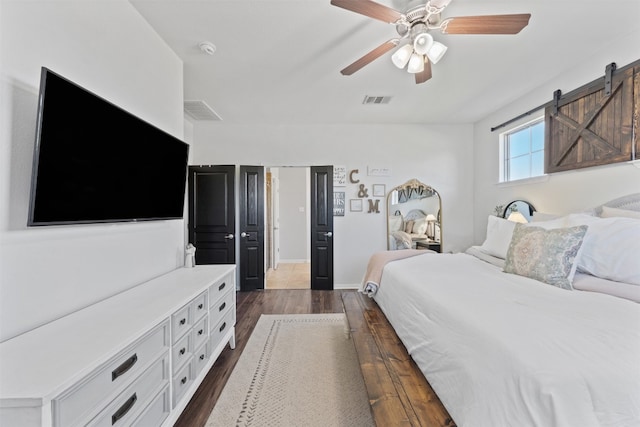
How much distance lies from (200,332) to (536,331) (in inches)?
74.9

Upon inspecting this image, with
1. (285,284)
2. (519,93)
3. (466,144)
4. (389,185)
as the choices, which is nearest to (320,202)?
(389,185)

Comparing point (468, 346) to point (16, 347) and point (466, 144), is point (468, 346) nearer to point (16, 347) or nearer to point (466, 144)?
point (16, 347)

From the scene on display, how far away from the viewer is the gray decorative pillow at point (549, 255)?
1767 millimetres

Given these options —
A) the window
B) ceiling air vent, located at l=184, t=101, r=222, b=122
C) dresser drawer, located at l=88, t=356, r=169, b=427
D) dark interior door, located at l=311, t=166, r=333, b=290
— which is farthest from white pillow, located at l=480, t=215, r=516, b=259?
ceiling air vent, located at l=184, t=101, r=222, b=122

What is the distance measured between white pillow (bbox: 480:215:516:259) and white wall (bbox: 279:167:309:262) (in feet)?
14.1

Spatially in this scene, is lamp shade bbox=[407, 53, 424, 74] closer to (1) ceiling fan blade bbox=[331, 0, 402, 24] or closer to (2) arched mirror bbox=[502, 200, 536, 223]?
(1) ceiling fan blade bbox=[331, 0, 402, 24]

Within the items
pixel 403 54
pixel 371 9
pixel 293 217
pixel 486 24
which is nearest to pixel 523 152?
pixel 486 24

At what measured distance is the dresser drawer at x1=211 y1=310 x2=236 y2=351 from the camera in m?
2.08

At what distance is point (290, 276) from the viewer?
5.26 m

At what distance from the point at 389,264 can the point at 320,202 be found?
200 centimetres

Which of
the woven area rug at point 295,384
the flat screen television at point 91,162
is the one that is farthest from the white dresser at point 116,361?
the flat screen television at point 91,162

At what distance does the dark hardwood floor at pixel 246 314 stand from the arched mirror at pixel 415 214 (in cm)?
150

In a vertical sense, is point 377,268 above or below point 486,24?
below

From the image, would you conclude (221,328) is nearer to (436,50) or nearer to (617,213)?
→ (436,50)
